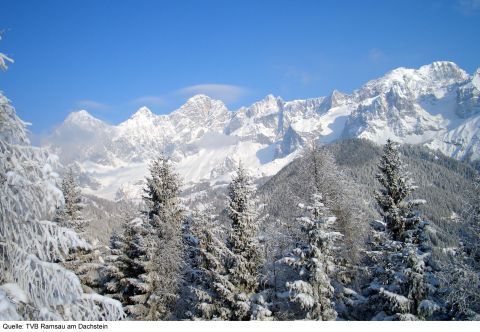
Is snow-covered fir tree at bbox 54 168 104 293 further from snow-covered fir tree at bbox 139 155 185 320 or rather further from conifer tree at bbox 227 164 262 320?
conifer tree at bbox 227 164 262 320

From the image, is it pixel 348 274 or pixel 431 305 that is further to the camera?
pixel 348 274

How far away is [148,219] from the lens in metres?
22.0

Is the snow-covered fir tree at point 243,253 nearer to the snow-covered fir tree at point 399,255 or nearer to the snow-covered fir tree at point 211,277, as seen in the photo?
the snow-covered fir tree at point 211,277

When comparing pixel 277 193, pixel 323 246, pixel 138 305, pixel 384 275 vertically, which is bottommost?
pixel 138 305

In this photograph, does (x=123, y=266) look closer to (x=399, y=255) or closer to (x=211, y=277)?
(x=211, y=277)

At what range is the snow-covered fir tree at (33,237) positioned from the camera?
18.6 ft

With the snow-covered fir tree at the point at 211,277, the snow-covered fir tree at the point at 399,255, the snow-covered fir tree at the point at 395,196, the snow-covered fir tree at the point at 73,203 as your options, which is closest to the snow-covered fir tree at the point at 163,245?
the snow-covered fir tree at the point at 211,277

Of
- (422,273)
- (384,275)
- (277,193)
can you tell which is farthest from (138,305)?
(277,193)

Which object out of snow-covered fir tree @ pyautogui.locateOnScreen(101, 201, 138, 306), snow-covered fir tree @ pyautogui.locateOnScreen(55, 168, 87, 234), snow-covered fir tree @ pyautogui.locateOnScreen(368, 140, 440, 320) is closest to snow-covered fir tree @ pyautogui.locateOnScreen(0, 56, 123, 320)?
snow-covered fir tree @ pyautogui.locateOnScreen(368, 140, 440, 320)

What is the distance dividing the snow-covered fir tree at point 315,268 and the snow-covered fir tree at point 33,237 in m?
11.2

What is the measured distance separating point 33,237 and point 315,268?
481 inches

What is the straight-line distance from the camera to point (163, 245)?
19.7 meters
